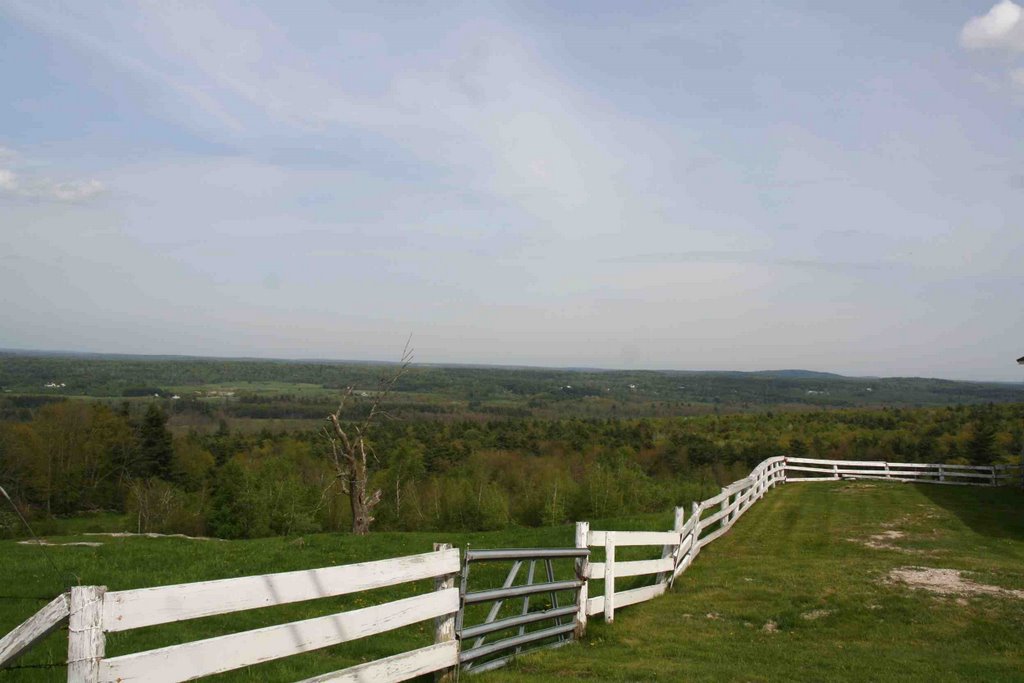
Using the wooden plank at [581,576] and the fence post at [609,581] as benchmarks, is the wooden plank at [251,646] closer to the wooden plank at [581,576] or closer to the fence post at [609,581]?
the wooden plank at [581,576]

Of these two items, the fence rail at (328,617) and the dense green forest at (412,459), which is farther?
the dense green forest at (412,459)

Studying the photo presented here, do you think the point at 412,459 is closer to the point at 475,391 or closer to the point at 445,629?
the point at 445,629

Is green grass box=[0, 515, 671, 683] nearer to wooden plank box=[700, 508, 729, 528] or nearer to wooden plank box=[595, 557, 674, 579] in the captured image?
wooden plank box=[700, 508, 729, 528]

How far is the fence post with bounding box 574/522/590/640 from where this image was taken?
26.5 feet

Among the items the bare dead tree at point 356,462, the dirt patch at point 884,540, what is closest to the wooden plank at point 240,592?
the dirt patch at point 884,540

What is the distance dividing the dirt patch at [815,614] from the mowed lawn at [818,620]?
1cm

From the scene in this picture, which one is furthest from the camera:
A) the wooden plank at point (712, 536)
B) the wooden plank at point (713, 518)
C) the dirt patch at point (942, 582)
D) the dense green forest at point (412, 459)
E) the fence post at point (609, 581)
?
the dense green forest at point (412, 459)

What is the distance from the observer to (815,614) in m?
9.17

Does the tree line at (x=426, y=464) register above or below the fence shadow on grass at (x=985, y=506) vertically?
below

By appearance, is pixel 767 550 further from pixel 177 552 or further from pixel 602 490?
pixel 602 490

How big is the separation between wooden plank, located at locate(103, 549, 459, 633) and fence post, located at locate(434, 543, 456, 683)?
0.39 meters

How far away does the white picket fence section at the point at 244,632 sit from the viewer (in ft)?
11.2

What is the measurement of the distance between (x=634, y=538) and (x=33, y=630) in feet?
23.6

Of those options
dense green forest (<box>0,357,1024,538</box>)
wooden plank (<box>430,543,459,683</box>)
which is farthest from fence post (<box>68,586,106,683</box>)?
dense green forest (<box>0,357,1024,538</box>)
